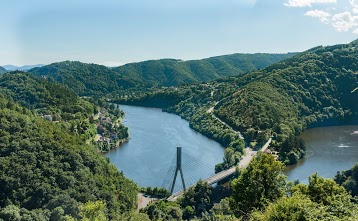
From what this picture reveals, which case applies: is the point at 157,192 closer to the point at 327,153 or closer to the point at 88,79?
the point at 327,153

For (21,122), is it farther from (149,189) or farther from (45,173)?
(149,189)

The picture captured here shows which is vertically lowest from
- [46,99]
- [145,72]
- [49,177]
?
[49,177]

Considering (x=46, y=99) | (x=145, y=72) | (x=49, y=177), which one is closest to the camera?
(x=49, y=177)

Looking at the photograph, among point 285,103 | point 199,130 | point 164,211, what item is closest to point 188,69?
point 285,103

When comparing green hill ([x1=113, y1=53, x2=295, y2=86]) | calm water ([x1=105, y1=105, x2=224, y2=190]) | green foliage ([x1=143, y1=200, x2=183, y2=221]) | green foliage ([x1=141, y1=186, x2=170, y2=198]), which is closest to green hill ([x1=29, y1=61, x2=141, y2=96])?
green hill ([x1=113, y1=53, x2=295, y2=86])

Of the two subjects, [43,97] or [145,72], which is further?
[145,72]

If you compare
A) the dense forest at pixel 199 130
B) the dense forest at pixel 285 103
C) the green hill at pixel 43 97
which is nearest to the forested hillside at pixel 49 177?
the dense forest at pixel 199 130
